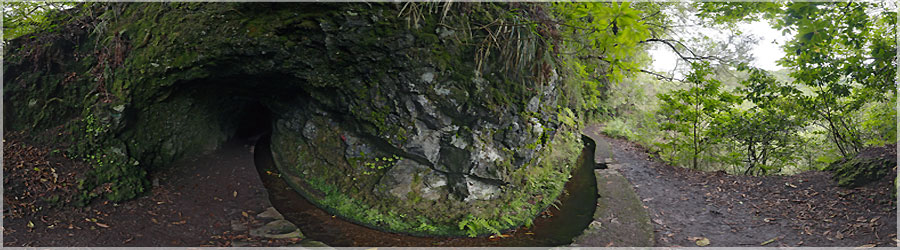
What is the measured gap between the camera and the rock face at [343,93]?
17.2 feet

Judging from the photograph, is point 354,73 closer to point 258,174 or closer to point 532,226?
point 258,174

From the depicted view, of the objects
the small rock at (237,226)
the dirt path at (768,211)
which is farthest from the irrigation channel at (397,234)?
the dirt path at (768,211)

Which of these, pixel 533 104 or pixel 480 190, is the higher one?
pixel 533 104

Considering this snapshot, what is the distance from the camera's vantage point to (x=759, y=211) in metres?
6.35

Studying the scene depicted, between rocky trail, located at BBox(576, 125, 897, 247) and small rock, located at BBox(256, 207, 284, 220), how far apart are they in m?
4.37

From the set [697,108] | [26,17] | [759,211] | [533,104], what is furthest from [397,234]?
[697,108]

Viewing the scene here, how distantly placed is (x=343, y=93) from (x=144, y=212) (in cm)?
297

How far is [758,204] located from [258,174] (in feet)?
27.9

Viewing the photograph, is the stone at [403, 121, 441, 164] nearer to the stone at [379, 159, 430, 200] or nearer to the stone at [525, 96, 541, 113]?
the stone at [379, 159, 430, 200]

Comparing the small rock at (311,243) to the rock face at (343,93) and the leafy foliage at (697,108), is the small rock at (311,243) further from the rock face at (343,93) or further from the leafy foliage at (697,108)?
the leafy foliage at (697,108)

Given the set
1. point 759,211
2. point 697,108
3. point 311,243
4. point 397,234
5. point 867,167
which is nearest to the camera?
point 311,243

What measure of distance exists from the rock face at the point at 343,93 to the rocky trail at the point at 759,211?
1.93 meters

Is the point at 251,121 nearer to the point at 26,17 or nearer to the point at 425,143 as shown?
the point at 26,17

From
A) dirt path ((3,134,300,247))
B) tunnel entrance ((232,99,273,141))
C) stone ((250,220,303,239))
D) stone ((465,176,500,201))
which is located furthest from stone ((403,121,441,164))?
tunnel entrance ((232,99,273,141))
